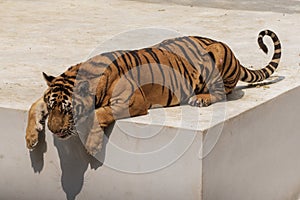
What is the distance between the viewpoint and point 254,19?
25.4 ft

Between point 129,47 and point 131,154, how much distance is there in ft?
6.55

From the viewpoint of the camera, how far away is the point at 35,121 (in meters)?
4.41

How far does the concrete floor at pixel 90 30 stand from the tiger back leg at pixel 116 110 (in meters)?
0.55

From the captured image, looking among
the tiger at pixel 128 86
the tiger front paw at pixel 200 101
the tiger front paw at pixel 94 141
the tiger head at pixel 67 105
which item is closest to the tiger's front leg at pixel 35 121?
the tiger at pixel 128 86

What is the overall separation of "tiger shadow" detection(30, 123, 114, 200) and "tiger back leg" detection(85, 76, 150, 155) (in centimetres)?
8

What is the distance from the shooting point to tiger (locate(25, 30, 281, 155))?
4152 millimetres

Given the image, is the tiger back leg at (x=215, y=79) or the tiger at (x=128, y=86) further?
Result: the tiger back leg at (x=215, y=79)

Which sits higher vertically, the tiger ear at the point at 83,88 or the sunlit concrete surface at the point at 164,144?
the tiger ear at the point at 83,88

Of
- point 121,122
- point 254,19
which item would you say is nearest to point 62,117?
point 121,122

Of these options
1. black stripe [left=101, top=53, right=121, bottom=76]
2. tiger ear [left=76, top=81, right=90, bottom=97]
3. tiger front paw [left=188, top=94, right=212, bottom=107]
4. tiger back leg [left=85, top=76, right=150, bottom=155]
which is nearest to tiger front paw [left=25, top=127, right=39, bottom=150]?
tiger back leg [left=85, top=76, right=150, bottom=155]

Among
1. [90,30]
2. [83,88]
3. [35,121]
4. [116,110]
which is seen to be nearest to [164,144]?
[116,110]

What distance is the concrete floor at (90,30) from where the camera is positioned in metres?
5.52

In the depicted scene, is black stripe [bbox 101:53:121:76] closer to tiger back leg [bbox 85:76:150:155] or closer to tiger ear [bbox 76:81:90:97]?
tiger back leg [bbox 85:76:150:155]

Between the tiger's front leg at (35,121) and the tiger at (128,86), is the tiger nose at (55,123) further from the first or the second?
the tiger's front leg at (35,121)
